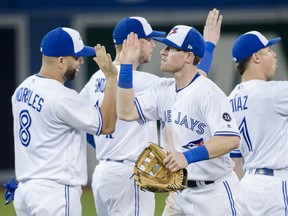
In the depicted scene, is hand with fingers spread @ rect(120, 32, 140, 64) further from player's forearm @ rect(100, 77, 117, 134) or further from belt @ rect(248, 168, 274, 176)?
Answer: belt @ rect(248, 168, 274, 176)

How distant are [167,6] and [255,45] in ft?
26.3

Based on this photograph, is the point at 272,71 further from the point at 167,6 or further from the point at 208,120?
the point at 167,6

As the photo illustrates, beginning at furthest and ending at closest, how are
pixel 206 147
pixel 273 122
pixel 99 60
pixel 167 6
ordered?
pixel 167 6, pixel 273 122, pixel 99 60, pixel 206 147

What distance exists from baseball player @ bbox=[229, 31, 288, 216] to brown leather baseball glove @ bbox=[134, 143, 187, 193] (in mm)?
1149

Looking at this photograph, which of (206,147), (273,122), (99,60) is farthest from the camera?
(273,122)

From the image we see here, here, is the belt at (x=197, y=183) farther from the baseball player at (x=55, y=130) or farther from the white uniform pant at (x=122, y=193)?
the white uniform pant at (x=122, y=193)

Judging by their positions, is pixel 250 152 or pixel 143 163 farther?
pixel 250 152

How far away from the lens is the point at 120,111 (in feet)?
23.5

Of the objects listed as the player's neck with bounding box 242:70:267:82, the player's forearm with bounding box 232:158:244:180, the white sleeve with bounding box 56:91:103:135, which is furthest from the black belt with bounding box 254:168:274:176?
the white sleeve with bounding box 56:91:103:135

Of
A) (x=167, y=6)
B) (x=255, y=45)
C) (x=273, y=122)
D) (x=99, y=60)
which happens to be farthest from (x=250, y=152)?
(x=167, y=6)

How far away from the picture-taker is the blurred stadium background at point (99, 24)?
52.1 feet

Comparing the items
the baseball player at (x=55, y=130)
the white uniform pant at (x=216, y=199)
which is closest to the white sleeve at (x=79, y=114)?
the baseball player at (x=55, y=130)

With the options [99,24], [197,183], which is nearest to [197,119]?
[197,183]

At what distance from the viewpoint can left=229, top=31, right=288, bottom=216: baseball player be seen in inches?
299
